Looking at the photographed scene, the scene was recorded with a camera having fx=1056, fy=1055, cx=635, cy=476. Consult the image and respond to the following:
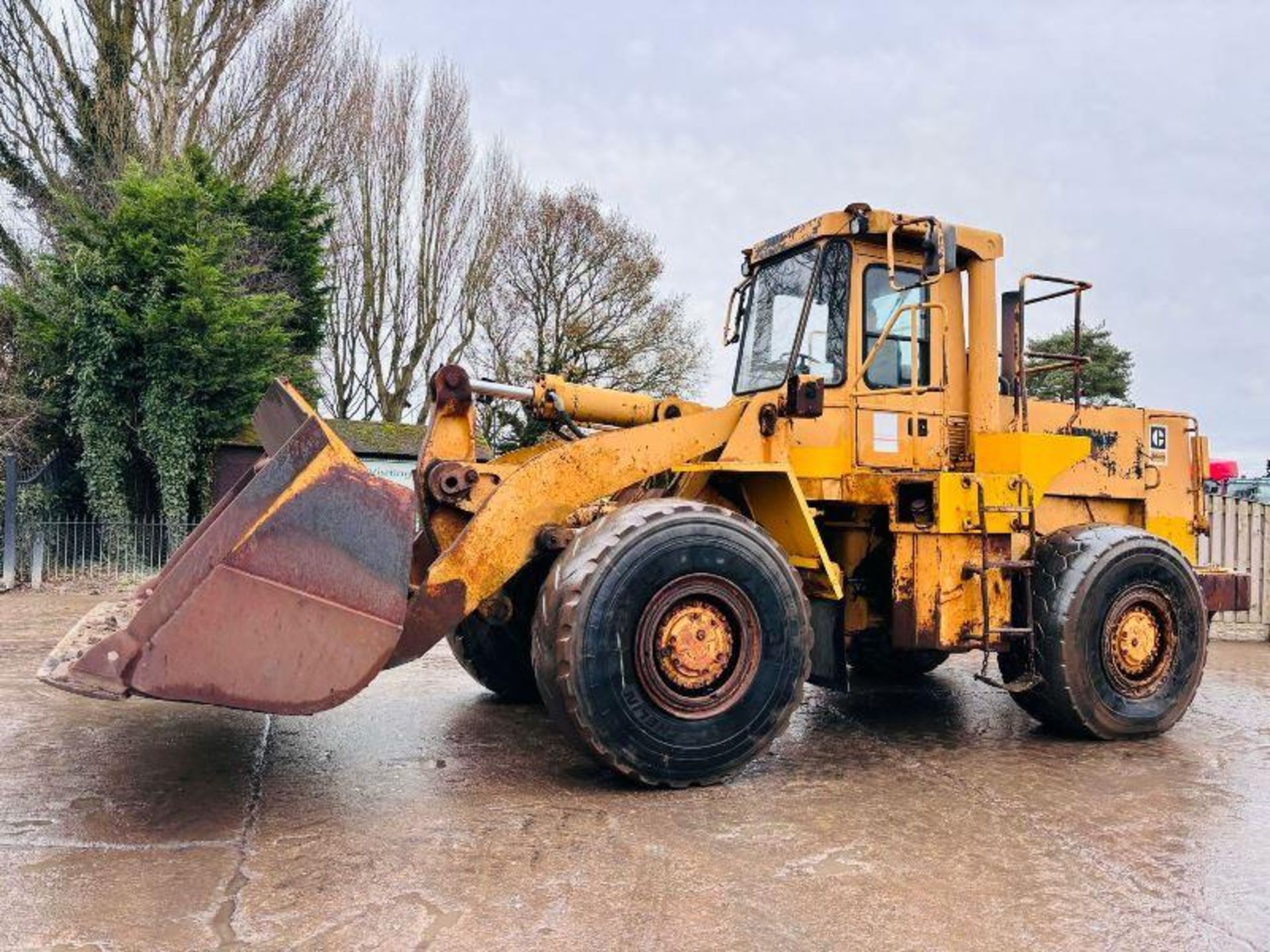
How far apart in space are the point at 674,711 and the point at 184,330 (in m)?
12.9

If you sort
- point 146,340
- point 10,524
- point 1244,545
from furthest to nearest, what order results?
point 146,340, point 10,524, point 1244,545

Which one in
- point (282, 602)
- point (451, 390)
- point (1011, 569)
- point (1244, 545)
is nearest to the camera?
point (282, 602)

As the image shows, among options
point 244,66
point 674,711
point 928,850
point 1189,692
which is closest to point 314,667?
point 674,711

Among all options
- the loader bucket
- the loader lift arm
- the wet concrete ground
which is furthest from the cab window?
the loader bucket

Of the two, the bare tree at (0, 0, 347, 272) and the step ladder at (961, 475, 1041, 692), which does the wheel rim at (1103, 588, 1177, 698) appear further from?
the bare tree at (0, 0, 347, 272)

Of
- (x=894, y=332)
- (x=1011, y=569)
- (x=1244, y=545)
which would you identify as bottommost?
(x=1244, y=545)

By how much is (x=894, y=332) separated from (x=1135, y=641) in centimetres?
228

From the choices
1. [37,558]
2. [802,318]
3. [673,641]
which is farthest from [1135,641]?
[37,558]

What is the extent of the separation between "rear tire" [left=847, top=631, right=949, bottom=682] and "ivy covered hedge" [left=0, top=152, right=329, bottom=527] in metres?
11.2

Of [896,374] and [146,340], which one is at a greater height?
[146,340]

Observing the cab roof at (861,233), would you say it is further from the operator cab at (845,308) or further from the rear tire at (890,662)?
the rear tire at (890,662)

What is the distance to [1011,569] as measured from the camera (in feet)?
19.7

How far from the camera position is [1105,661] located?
605 centimetres

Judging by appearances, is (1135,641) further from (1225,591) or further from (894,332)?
(894,332)
